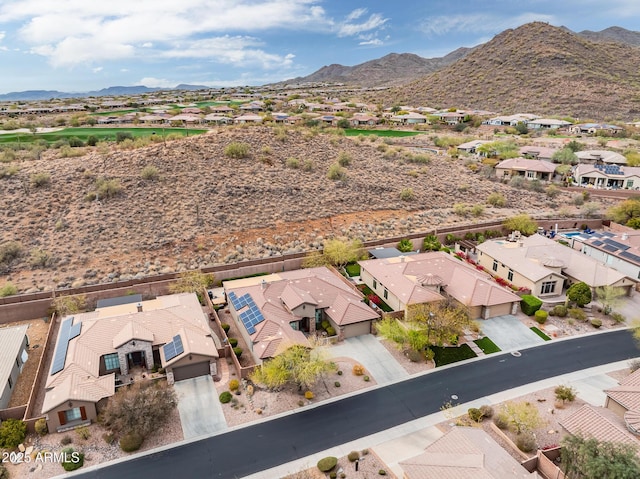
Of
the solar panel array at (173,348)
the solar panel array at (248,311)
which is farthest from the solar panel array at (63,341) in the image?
the solar panel array at (248,311)

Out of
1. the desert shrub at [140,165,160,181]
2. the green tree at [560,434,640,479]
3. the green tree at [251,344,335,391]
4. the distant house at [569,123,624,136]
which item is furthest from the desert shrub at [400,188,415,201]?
the distant house at [569,123,624,136]

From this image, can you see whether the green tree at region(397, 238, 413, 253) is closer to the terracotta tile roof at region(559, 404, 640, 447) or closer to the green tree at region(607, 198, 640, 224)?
the terracotta tile roof at region(559, 404, 640, 447)

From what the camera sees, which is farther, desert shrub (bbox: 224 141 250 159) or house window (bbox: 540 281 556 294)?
desert shrub (bbox: 224 141 250 159)

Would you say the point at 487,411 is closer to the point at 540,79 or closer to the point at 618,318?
the point at 618,318

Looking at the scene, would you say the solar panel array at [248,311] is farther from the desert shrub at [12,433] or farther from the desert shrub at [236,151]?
the desert shrub at [236,151]

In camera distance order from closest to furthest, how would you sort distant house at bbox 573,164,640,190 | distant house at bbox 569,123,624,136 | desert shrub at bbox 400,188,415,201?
desert shrub at bbox 400,188,415,201 → distant house at bbox 573,164,640,190 → distant house at bbox 569,123,624,136

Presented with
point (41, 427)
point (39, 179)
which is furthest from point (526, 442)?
point (39, 179)

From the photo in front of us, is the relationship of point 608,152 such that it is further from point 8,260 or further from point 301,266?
point 8,260
